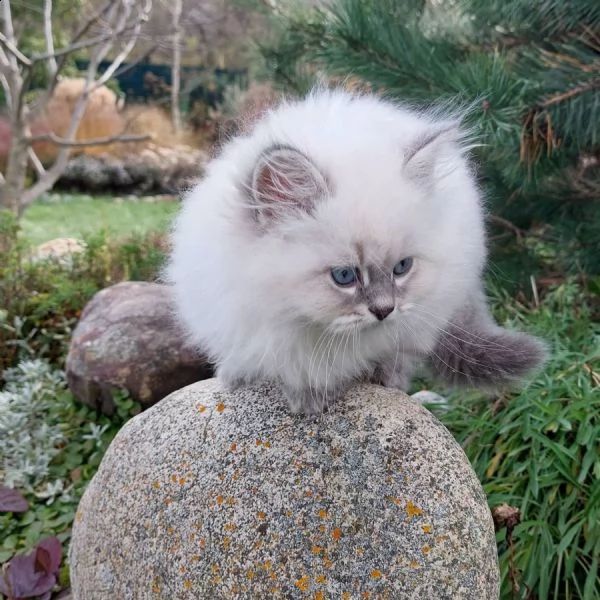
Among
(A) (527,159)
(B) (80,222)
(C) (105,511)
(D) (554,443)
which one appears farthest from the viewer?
(B) (80,222)

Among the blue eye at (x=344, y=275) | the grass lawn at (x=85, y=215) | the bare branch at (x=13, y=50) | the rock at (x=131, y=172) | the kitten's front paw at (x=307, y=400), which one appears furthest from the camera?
the rock at (x=131, y=172)

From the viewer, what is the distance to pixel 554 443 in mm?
2584

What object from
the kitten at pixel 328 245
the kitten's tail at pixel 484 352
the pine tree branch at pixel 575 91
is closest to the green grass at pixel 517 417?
the kitten's tail at pixel 484 352

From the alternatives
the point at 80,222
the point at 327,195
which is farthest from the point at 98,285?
the point at 80,222

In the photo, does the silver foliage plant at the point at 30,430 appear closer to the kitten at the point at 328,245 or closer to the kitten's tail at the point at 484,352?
the kitten at the point at 328,245

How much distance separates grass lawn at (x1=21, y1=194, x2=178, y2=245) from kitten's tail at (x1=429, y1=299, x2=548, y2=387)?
5.32 m

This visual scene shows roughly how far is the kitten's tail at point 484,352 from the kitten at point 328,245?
0.08 meters

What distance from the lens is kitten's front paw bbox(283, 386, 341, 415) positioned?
207 cm

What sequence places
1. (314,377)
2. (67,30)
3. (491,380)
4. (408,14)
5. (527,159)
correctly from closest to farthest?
(314,377)
(491,380)
(527,159)
(408,14)
(67,30)

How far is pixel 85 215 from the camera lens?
9320 millimetres

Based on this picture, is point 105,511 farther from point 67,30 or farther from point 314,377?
point 67,30

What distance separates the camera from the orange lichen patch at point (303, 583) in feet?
6.02

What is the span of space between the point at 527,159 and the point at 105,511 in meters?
2.28

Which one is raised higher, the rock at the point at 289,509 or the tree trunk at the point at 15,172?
the rock at the point at 289,509
